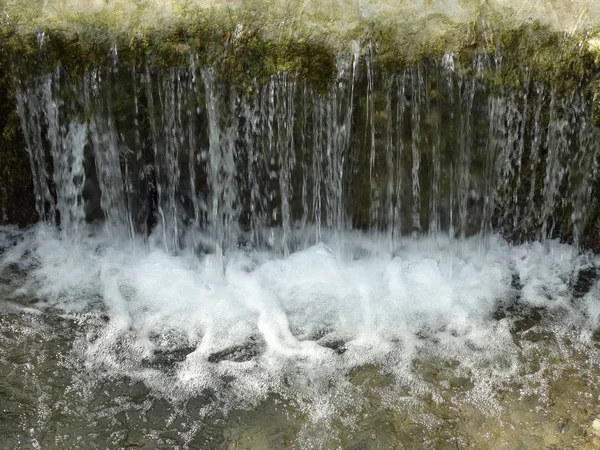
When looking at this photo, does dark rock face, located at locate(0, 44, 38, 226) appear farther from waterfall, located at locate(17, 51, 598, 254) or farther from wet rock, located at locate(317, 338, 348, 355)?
wet rock, located at locate(317, 338, 348, 355)

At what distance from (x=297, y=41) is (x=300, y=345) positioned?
2.32m

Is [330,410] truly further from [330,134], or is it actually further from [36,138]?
[36,138]

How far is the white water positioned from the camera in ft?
16.9

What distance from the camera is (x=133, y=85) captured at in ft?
19.2

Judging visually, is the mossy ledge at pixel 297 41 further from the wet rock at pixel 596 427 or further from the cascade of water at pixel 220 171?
the wet rock at pixel 596 427

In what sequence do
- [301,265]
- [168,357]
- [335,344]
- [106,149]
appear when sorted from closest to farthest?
[168,357], [335,344], [106,149], [301,265]

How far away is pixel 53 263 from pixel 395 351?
295 cm

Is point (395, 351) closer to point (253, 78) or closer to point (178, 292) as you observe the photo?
point (178, 292)

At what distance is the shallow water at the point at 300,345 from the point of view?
4.71 m

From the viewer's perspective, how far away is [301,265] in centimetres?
619

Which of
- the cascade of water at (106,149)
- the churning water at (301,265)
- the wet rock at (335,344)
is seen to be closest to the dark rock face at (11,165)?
the churning water at (301,265)

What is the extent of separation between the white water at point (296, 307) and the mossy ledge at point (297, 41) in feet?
4.69

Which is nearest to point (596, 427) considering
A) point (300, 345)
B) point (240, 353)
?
point (300, 345)

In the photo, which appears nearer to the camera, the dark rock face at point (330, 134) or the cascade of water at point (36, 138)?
the dark rock face at point (330, 134)
